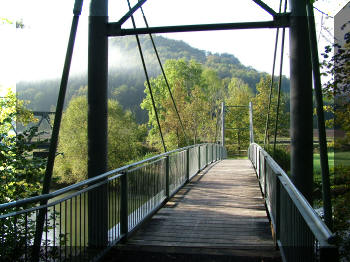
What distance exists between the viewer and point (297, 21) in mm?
4250

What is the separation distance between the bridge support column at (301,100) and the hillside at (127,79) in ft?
206

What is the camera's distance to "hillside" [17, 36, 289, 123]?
78875mm

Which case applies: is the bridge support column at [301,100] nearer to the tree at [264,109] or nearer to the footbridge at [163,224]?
the footbridge at [163,224]

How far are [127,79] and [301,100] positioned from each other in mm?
89974

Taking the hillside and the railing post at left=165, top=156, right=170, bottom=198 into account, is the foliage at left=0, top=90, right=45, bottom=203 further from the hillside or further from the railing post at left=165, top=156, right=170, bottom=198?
the hillside

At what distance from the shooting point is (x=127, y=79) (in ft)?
303

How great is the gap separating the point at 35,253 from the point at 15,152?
277cm

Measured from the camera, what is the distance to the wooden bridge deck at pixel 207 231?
12.6 feet

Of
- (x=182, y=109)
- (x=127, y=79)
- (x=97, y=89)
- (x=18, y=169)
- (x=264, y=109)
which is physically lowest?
(x=18, y=169)

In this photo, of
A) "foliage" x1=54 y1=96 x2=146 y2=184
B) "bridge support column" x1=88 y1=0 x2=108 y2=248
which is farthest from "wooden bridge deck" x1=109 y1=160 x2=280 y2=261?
"foliage" x1=54 y1=96 x2=146 y2=184

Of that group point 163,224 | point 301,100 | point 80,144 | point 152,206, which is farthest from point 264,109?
point 301,100

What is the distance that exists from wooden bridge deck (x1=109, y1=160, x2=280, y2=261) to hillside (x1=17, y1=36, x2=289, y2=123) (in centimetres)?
6047

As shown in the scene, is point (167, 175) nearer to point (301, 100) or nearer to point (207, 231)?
point (207, 231)

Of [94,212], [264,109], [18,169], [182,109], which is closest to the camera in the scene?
[94,212]
